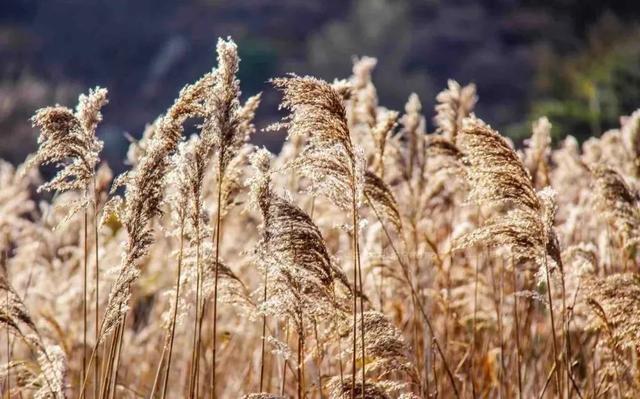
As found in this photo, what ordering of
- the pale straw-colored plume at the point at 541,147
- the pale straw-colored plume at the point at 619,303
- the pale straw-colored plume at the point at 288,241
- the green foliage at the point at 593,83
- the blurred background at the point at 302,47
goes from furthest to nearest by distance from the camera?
1. the blurred background at the point at 302,47
2. the green foliage at the point at 593,83
3. the pale straw-colored plume at the point at 541,147
4. the pale straw-colored plume at the point at 619,303
5. the pale straw-colored plume at the point at 288,241

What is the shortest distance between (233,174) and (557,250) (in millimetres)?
988

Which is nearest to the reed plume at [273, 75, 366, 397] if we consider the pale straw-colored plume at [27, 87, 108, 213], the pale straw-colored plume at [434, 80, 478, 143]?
the pale straw-colored plume at [27, 87, 108, 213]

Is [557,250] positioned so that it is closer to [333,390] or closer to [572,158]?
[333,390]

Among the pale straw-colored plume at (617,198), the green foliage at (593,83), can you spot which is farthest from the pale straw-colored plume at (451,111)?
the green foliage at (593,83)

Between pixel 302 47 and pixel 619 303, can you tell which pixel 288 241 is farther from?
pixel 302 47

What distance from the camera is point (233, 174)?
2.79 metres

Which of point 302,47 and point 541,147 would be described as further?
point 302,47

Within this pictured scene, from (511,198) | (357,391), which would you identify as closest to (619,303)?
(511,198)

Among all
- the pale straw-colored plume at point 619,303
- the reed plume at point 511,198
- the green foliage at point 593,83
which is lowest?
the pale straw-colored plume at point 619,303

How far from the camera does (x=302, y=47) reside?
101ft

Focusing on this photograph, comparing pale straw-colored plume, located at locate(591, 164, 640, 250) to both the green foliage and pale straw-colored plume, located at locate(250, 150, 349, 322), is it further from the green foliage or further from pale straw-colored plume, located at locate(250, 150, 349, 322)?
the green foliage

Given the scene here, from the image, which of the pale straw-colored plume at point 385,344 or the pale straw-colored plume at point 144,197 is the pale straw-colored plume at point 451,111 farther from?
the pale straw-colored plume at point 144,197

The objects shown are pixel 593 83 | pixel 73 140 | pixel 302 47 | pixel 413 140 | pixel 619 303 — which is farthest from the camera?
pixel 302 47

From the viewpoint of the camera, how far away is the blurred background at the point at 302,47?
2412cm
